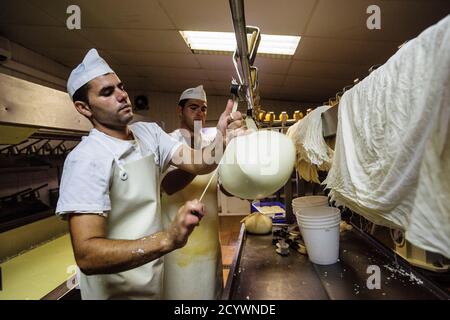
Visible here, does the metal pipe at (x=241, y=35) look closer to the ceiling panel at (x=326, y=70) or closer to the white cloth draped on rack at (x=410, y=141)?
the white cloth draped on rack at (x=410, y=141)

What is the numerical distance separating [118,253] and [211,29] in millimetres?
2390

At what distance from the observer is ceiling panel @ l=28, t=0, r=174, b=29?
7.26 ft

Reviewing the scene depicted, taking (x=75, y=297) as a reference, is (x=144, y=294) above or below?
above

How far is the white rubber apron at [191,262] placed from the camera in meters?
1.93

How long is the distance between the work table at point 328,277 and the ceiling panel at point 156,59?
9.26 feet

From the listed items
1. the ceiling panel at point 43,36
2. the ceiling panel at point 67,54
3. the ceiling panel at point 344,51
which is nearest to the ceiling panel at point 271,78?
the ceiling panel at point 344,51

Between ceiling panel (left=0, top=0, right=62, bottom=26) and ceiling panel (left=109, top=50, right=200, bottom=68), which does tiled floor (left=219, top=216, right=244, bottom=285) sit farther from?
ceiling panel (left=0, top=0, right=62, bottom=26)

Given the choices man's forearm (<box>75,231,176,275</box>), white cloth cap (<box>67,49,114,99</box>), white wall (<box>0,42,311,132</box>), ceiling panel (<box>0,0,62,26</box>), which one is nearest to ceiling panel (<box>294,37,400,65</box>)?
white cloth cap (<box>67,49,114,99</box>)

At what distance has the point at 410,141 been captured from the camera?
670 mm

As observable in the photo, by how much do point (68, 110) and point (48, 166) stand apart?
7.07 ft

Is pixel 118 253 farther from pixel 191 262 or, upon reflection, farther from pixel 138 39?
pixel 138 39
